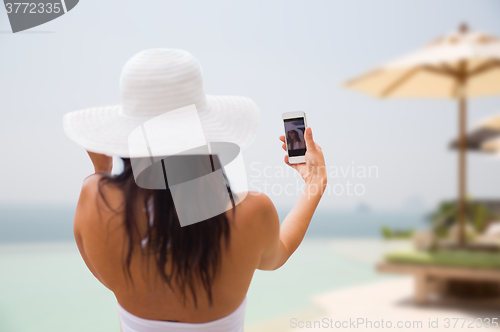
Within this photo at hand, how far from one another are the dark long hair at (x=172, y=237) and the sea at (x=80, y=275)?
6.98 feet

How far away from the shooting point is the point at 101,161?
0.62 metres

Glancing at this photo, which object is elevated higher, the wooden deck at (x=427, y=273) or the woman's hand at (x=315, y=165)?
the woman's hand at (x=315, y=165)

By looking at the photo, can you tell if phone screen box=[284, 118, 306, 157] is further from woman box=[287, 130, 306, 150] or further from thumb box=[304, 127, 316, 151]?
thumb box=[304, 127, 316, 151]

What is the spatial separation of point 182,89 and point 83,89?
25.2 feet

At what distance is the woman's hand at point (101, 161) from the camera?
617 millimetres

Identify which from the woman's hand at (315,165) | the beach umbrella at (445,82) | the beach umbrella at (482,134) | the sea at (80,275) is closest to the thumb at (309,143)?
the woman's hand at (315,165)

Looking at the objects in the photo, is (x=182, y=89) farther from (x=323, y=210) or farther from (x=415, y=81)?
(x=323, y=210)

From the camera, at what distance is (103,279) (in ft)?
1.87

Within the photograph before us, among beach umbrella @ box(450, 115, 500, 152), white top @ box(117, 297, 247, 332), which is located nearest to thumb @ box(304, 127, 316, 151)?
white top @ box(117, 297, 247, 332)

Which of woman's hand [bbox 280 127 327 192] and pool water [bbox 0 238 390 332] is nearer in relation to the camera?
woman's hand [bbox 280 127 327 192]

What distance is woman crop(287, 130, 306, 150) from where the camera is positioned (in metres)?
0.80

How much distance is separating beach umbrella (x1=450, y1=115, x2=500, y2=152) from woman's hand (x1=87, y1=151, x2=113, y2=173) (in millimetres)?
3046

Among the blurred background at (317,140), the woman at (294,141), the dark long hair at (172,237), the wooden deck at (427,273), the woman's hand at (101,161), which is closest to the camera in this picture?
the dark long hair at (172,237)

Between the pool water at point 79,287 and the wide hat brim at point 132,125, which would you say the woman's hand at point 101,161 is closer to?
the wide hat brim at point 132,125
